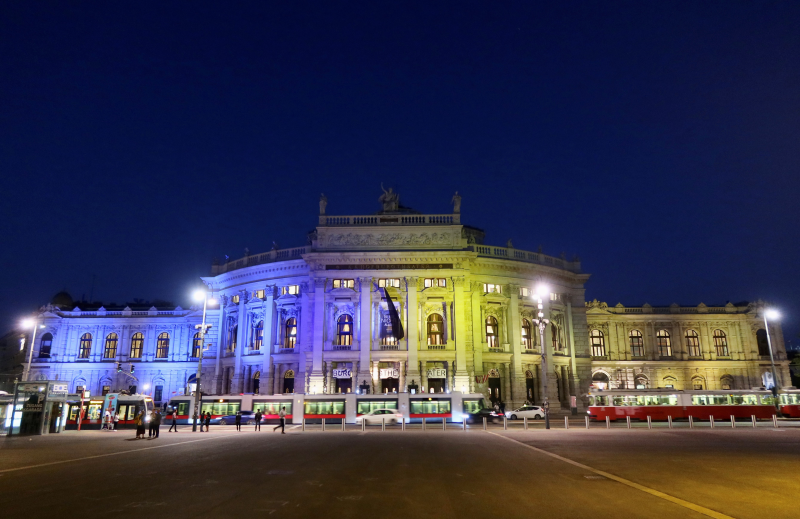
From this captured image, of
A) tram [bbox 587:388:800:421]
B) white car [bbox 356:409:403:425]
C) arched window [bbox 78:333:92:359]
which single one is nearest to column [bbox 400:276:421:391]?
white car [bbox 356:409:403:425]

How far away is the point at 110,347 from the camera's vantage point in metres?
75.1

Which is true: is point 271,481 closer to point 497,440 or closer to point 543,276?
point 497,440

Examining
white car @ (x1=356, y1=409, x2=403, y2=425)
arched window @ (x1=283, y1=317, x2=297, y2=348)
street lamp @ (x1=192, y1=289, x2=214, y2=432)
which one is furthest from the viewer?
arched window @ (x1=283, y1=317, x2=297, y2=348)

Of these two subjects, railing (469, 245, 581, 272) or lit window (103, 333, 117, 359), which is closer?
railing (469, 245, 581, 272)

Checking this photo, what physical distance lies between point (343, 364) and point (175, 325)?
3088cm

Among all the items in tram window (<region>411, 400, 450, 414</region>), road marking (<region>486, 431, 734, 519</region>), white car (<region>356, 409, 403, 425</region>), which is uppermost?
tram window (<region>411, 400, 450, 414</region>)

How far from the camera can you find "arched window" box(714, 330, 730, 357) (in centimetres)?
7312

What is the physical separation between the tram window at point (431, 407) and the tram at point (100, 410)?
68.0ft

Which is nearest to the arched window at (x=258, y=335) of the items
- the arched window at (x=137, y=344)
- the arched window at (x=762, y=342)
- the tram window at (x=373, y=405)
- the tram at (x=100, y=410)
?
the tram at (x=100, y=410)

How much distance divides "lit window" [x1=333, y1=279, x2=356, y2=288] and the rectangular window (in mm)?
5325

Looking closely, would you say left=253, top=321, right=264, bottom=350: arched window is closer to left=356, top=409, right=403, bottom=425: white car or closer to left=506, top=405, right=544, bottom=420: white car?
left=356, top=409, right=403, bottom=425: white car

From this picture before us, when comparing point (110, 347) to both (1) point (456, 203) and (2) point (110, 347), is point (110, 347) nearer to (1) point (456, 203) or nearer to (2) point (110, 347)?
(2) point (110, 347)

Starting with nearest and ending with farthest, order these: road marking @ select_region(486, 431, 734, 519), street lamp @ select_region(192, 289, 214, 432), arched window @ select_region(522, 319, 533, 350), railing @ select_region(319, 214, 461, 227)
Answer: road marking @ select_region(486, 431, 734, 519), street lamp @ select_region(192, 289, 214, 432), railing @ select_region(319, 214, 461, 227), arched window @ select_region(522, 319, 533, 350)

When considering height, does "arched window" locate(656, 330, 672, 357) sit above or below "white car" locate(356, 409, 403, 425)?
above
